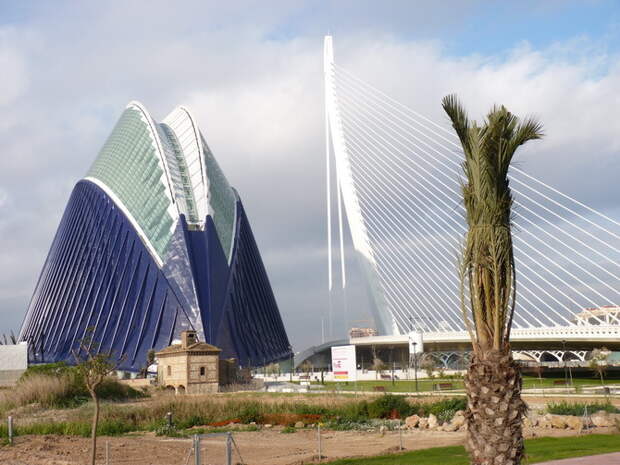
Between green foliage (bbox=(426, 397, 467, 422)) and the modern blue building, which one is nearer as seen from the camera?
green foliage (bbox=(426, 397, 467, 422))

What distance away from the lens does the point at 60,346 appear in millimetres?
59219

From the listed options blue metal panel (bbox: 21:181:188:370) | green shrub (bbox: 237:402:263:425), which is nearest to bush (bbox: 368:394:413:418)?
green shrub (bbox: 237:402:263:425)

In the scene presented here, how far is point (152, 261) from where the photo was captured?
186ft

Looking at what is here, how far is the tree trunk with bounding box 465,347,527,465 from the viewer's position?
7.61 meters

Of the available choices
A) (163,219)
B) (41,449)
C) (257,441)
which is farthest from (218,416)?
(163,219)

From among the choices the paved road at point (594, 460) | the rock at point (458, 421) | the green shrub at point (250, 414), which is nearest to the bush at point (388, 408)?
the rock at point (458, 421)

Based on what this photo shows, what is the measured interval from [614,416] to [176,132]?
2197 inches

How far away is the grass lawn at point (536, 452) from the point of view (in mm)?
14672

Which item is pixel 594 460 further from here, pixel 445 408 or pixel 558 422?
pixel 445 408

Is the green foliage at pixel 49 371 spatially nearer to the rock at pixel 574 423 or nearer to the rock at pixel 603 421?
the rock at pixel 574 423

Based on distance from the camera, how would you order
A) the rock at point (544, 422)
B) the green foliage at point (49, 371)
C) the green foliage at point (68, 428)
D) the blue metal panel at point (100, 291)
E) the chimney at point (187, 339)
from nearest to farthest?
1. the rock at point (544, 422)
2. the green foliage at point (68, 428)
3. the green foliage at point (49, 371)
4. the chimney at point (187, 339)
5. the blue metal panel at point (100, 291)

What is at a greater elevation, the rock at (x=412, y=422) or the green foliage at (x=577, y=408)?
the green foliage at (x=577, y=408)

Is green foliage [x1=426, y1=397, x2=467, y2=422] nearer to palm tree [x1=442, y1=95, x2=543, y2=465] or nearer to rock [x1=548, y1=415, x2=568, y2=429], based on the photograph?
rock [x1=548, y1=415, x2=568, y2=429]

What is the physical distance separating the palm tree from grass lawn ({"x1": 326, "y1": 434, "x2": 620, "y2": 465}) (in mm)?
6749
